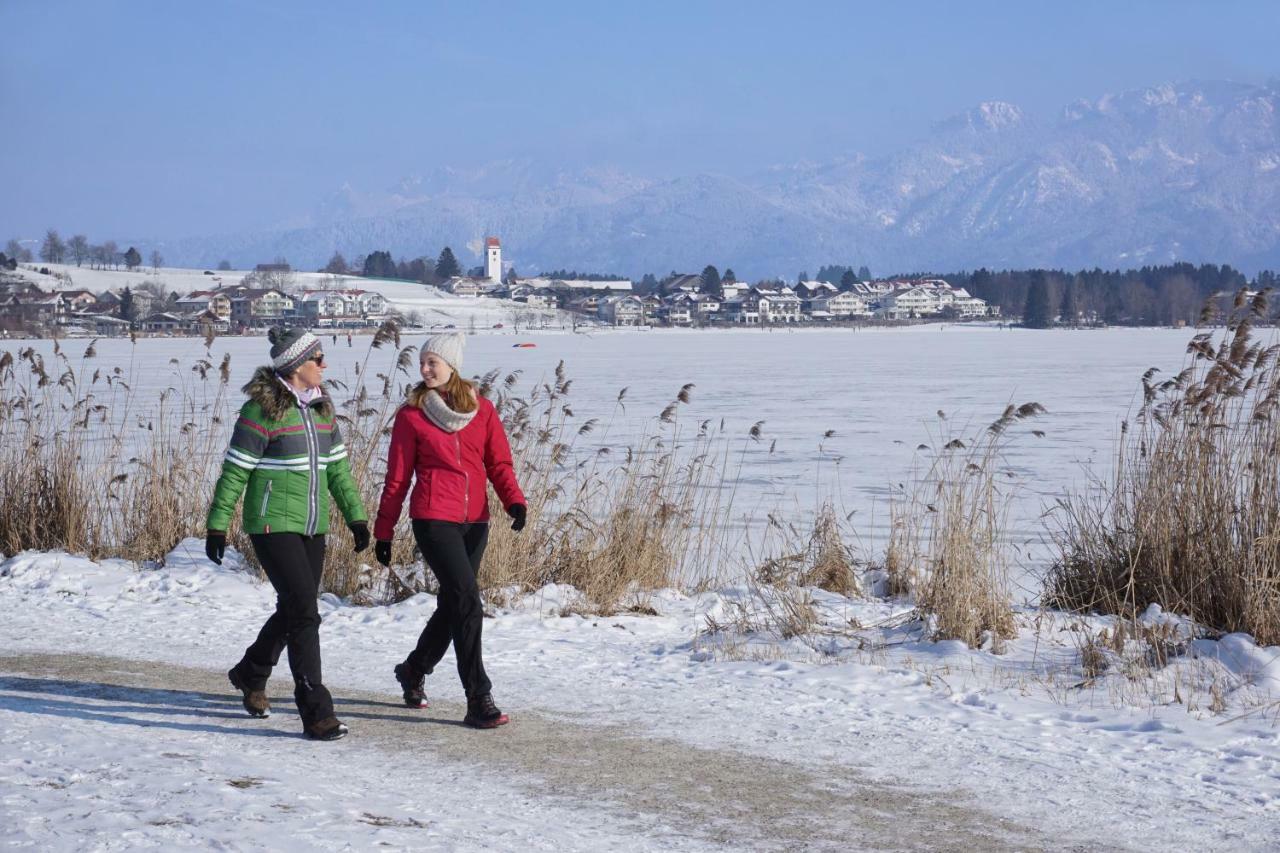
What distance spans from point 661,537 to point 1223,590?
12.1 ft

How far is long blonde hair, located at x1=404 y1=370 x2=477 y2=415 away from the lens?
A: 5785 mm

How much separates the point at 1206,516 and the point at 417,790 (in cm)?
489

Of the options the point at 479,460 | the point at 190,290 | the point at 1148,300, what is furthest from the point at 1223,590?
the point at 190,290

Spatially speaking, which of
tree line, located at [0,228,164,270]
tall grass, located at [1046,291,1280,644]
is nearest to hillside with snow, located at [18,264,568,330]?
tree line, located at [0,228,164,270]

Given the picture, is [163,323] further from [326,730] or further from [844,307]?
[326,730]

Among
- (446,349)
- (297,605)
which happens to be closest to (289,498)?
(297,605)

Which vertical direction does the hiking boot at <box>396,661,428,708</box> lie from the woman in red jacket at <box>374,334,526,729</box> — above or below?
below

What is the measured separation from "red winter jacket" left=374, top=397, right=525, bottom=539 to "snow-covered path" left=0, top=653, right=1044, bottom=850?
932 millimetres

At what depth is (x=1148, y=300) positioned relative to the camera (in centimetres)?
14625

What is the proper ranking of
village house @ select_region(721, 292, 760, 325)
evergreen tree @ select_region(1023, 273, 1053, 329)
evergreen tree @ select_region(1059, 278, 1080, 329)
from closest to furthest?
evergreen tree @ select_region(1023, 273, 1053, 329)
evergreen tree @ select_region(1059, 278, 1080, 329)
village house @ select_region(721, 292, 760, 325)

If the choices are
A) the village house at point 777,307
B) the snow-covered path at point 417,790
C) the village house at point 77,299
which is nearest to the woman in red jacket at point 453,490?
the snow-covered path at point 417,790

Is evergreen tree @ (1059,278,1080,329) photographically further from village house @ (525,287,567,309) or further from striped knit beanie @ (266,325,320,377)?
striped knit beanie @ (266,325,320,377)

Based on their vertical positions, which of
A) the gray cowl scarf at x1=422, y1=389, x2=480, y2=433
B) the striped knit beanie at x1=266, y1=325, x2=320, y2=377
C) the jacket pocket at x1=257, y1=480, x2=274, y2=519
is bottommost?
the jacket pocket at x1=257, y1=480, x2=274, y2=519

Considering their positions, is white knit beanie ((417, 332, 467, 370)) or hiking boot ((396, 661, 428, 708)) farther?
hiking boot ((396, 661, 428, 708))
